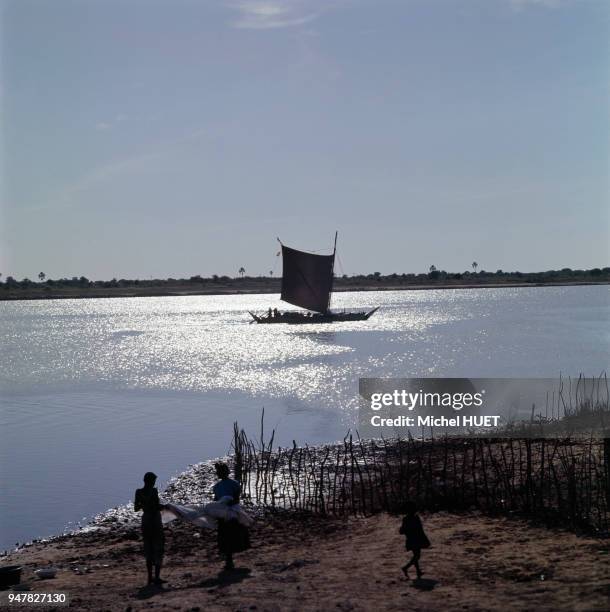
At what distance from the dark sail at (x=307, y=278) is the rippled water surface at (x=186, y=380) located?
368 centimetres

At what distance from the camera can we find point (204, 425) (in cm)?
2839

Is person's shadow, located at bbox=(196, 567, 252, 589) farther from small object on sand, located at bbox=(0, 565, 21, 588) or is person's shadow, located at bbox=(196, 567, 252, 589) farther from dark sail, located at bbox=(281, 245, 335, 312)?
dark sail, located at bbox=(281, 245, 335, 312)

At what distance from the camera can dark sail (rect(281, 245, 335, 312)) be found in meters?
73.1

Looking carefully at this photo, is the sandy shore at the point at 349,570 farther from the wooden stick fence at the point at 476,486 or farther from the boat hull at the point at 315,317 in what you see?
the boat hull at the point at 315,317

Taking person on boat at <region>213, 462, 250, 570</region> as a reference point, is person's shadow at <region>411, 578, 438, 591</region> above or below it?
below

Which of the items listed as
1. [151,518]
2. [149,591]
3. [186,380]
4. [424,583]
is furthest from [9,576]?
[186,380]

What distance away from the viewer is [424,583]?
9.54 meters

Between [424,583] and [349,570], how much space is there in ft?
4.26

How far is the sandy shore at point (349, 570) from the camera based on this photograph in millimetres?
8945

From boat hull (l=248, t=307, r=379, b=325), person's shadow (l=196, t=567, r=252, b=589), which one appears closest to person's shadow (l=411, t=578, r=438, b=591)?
person's shadow (l=196, t=567, r=252, b=589)

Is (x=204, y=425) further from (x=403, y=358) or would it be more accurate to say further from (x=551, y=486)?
(x=403, y=358)

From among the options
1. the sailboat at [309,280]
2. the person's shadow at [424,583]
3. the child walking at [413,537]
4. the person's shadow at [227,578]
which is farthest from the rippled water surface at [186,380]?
the person's shadow at [424,583]

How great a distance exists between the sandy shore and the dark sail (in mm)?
59532

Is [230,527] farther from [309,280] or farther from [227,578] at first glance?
[309,280]
